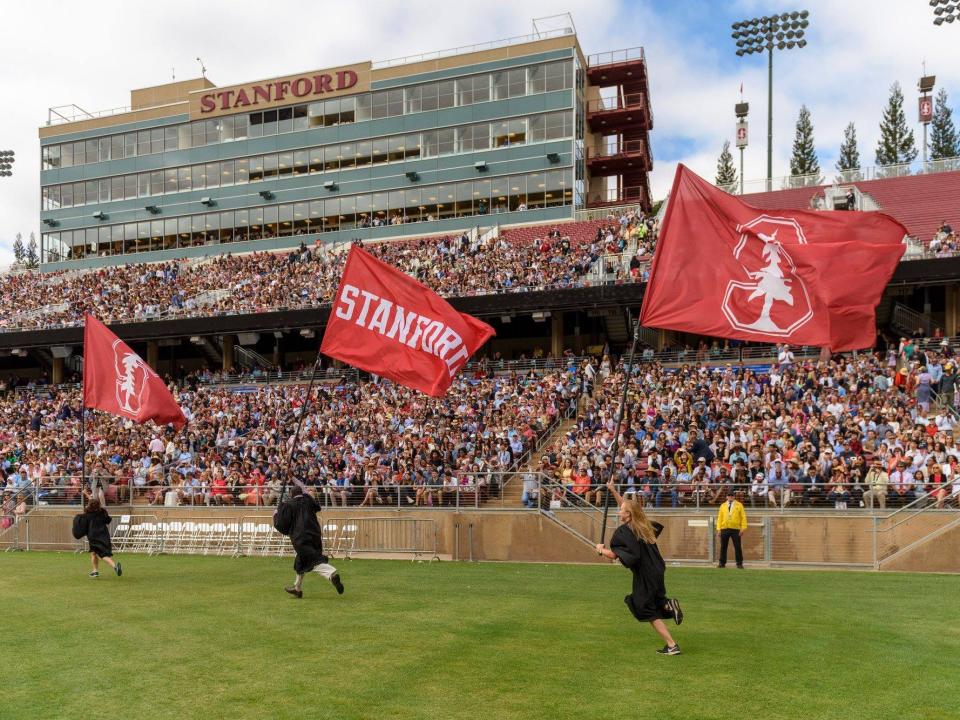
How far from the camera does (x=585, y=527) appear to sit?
2073 cm

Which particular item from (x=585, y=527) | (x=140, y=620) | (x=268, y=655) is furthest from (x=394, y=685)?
(x=585, y=527)

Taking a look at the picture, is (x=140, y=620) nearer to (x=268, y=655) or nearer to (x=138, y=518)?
(x=268, y=655)

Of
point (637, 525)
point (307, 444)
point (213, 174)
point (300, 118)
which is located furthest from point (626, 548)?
point (213, 174)

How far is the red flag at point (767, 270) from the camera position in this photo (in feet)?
39.4

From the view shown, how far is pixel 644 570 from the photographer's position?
9523 mm

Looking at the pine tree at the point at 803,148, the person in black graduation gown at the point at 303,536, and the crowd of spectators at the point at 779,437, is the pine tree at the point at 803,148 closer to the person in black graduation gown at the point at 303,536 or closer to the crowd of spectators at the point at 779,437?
the crowd of spectators at the point at 779,437

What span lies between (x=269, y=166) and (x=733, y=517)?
4630cm

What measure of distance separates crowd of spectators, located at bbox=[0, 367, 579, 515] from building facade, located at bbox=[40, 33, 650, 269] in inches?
723

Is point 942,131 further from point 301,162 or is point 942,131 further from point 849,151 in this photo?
point 301,162

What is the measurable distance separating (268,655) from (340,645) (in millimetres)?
854

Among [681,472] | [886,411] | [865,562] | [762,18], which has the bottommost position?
[865,562]

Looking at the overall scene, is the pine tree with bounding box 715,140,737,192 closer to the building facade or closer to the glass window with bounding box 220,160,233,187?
the building facade

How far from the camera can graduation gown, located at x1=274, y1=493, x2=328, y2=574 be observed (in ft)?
45.2

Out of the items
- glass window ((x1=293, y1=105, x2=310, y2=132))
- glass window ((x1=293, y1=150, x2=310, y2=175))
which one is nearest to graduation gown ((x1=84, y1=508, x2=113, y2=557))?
glass window ((x1=293, y1=150, x2=310, y2=175))
